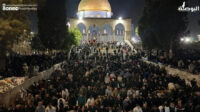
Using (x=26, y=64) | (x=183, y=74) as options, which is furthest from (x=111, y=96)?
(x=26, y=64)

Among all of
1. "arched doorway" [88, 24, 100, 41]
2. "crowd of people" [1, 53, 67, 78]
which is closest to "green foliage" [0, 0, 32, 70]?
"crowd of people" [1, 53, 67, 78]

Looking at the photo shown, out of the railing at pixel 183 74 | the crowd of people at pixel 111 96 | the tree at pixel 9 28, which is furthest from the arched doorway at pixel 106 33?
the crowd of people at pixel 111 96

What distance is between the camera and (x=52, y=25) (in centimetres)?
2998

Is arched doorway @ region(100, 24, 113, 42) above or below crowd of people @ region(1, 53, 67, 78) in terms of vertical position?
above

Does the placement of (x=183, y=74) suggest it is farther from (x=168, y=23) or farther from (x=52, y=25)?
(x=52, y=25)

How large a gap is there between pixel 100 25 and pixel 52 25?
26.9 meters

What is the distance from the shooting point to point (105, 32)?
59.7 metres

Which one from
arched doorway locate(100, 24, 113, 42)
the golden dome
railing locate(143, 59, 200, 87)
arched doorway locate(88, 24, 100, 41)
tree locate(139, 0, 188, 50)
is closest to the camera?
railing locate(143, 59, 200, 87)

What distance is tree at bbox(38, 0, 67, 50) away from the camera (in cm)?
2972

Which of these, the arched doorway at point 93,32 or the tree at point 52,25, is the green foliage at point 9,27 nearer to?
the tree at point 52,25

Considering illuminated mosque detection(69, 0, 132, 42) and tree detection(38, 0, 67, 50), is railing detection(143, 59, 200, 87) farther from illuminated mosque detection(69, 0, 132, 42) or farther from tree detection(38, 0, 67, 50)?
illuminated mosque detection(69, 0, 132, 42)

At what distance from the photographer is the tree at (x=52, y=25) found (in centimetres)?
2972

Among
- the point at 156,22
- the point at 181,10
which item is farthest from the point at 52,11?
the point at 181,10

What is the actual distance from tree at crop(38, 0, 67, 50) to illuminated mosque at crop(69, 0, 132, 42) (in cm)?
2460
